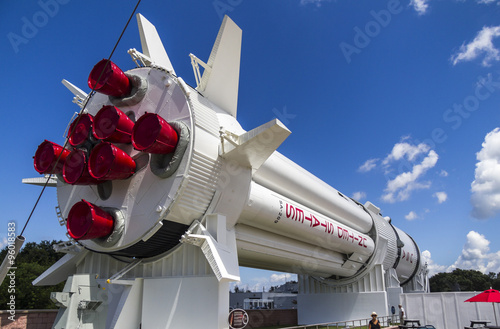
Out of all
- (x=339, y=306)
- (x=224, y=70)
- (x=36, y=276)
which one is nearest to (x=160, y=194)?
(x=224, y=70)

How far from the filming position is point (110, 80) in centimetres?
887

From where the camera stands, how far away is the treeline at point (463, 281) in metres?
58.0

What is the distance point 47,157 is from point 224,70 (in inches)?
196

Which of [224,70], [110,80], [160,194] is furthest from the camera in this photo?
[224,70]

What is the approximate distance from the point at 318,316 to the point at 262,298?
29.1 m

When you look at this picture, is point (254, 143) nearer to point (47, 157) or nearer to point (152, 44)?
point (152, 44)

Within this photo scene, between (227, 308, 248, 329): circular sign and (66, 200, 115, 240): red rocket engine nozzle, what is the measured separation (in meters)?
3.29

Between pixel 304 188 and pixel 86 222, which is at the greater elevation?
pixel 304 188

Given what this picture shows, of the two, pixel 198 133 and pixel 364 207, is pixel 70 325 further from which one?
pixel 364 207

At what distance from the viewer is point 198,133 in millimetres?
8656

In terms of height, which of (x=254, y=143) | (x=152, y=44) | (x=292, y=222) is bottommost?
(x=292, y=222)

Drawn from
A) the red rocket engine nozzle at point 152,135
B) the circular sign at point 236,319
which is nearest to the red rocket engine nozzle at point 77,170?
the red rocket engine nozzle at point 152,135

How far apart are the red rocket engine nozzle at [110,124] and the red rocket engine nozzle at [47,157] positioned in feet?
3.91

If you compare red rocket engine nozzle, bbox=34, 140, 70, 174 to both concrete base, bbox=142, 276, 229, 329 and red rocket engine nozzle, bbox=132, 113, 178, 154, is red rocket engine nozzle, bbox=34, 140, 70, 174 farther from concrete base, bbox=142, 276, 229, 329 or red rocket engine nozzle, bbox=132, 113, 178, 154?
concrete base, bbox=142, 276, 229, 329
